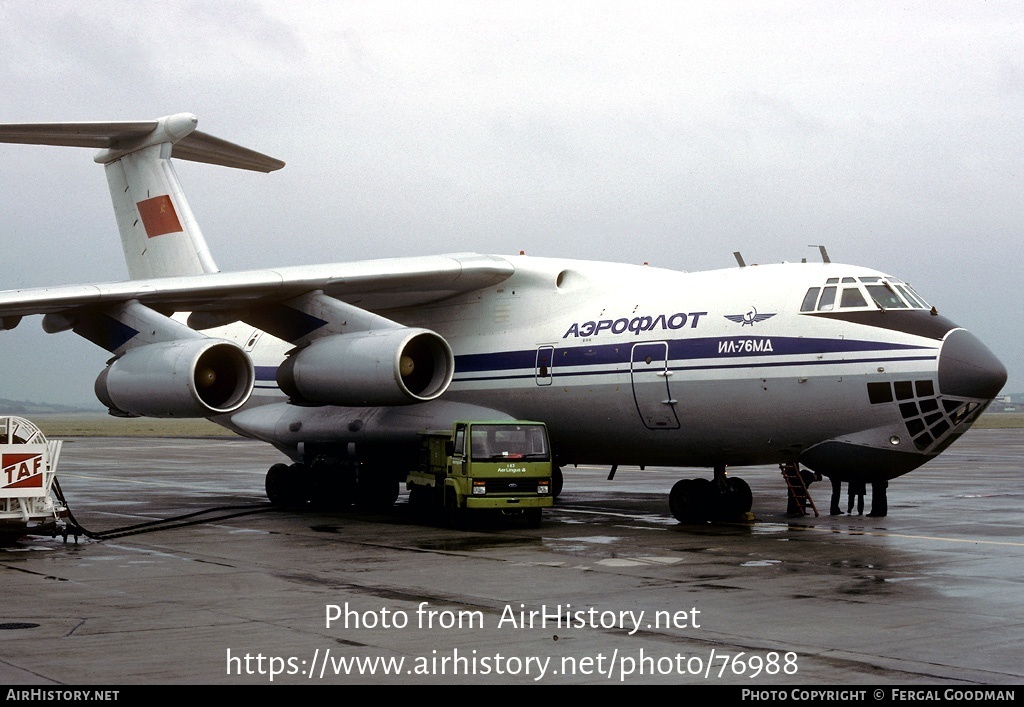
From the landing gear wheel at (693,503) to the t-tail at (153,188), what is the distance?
30.4 feet

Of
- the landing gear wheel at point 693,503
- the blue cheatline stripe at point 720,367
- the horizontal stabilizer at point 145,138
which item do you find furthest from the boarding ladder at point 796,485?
the horizontal stabilizer at point 145,138

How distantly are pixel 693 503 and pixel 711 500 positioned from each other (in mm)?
236

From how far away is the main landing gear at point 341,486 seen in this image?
63.1ft

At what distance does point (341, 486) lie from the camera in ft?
63.5

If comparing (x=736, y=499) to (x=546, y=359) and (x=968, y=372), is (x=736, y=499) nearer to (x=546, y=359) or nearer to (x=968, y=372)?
(x=546, y=359)

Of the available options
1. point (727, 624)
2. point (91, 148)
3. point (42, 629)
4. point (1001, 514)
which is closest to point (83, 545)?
point (42, 629)

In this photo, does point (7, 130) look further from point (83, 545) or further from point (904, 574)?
point (904, 574)

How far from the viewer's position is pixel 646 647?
780 cm

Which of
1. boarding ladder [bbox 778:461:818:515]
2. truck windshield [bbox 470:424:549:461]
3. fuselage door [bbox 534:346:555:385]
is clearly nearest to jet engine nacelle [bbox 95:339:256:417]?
truck windshield [bbox 470:424:549:461]

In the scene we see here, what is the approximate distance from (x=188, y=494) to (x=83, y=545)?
9.31m

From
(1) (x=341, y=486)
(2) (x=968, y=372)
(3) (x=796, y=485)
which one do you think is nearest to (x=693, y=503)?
(3) (x=796, y=485)

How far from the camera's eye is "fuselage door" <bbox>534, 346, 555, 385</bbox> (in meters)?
17.0

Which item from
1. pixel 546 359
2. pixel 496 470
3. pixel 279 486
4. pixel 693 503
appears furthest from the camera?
pixel 279 486

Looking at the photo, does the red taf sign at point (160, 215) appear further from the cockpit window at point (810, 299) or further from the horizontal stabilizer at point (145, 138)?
the cockpit window at point (810, 299)
